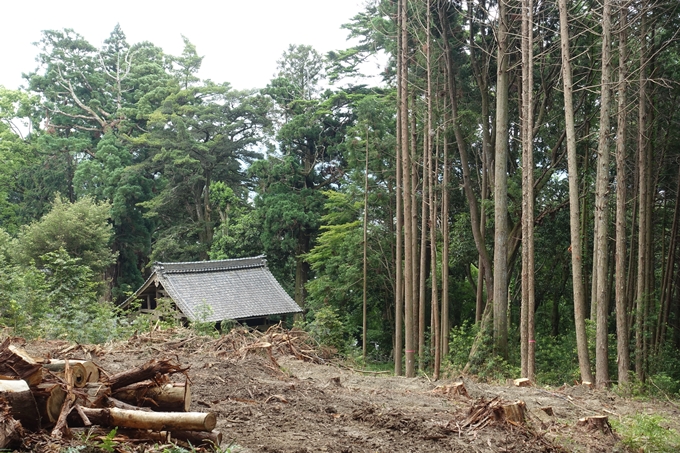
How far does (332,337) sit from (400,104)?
6032 millimetres

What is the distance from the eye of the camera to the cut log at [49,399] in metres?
4.02

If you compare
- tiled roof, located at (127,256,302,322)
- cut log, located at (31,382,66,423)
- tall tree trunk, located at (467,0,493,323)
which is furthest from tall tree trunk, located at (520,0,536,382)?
tiled roof, located at (127,256,302,322)

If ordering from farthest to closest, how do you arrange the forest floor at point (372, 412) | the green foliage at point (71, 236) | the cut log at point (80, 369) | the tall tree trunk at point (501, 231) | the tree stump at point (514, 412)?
the green foliage at point (71, 236)
the tall tree trunk at point (501, 231)
the tree stump at point (514, 412)
the forest floor at point (372, 412)
the cut log at point (80, 369)

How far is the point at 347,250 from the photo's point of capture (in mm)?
21812

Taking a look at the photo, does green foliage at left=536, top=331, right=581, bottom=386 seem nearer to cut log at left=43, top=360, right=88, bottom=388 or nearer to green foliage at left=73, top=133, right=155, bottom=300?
cut log at left=43, top=360, right=88, bottom=388

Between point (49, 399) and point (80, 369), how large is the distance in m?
0.62

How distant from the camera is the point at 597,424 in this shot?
6145 millimetres

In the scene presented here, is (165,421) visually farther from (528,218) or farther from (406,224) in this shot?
(406,224)

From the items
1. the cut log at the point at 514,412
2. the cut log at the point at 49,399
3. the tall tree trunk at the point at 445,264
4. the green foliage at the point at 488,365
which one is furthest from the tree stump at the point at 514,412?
the tall tree trunk at the point at 445,264

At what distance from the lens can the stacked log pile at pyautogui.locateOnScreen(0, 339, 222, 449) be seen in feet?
12.7

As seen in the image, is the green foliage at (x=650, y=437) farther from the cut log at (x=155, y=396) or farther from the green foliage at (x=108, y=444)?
the green foliage at (x=108, y=444)

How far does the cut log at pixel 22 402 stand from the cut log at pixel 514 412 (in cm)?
374

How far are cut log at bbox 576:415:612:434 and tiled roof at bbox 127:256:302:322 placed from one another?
15.8 meters

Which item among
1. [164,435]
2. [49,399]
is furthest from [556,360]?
[49,399]
